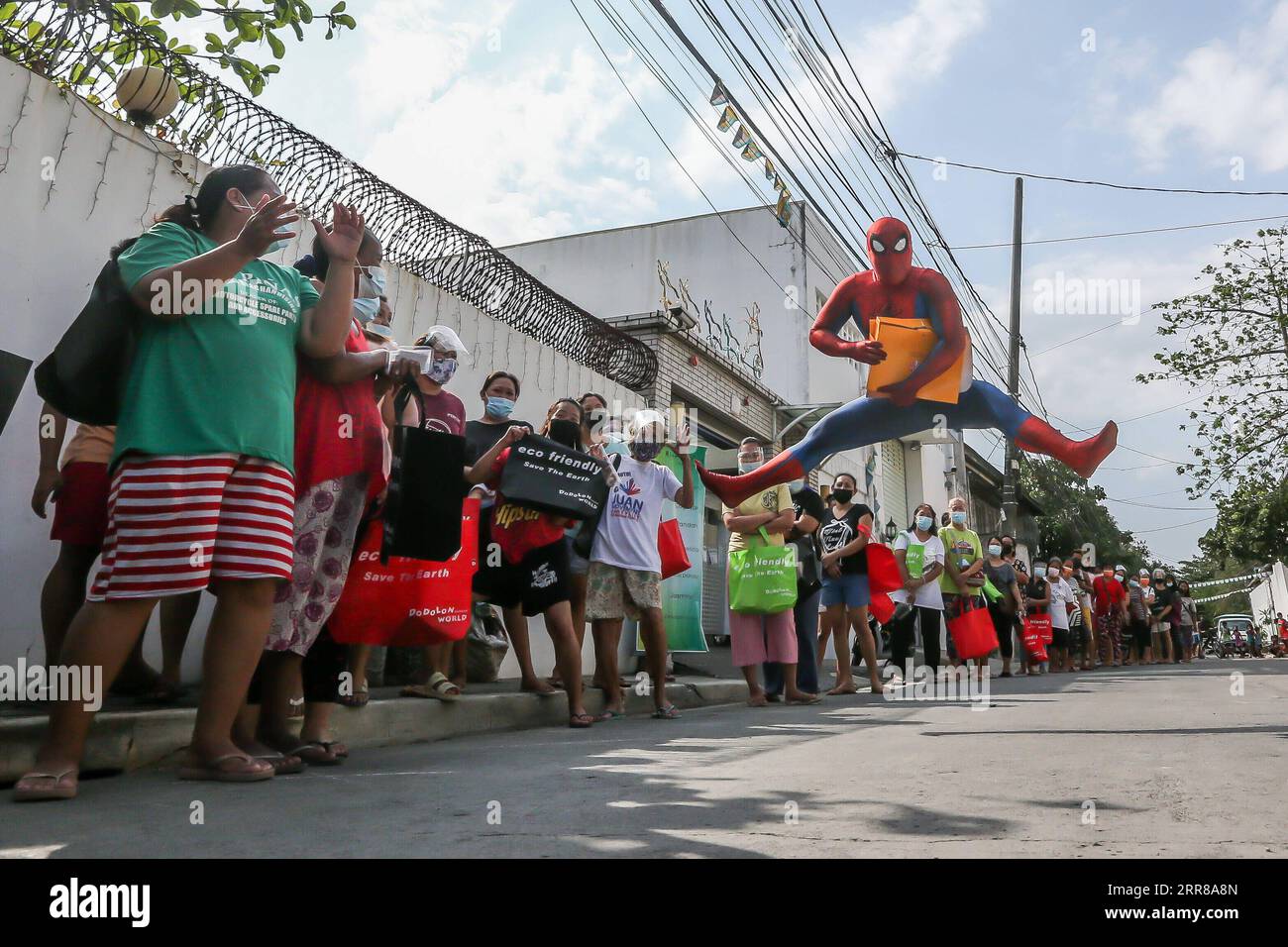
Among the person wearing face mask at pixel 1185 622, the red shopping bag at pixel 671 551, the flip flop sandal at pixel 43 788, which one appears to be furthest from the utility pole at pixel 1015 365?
the flip flop sandal at pixel 43 788

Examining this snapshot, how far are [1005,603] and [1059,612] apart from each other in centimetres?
309

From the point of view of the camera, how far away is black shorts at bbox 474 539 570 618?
17.7 ft

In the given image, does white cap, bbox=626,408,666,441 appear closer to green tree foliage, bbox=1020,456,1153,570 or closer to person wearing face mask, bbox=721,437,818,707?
person wearing face mask, bbox=721,437,818,707

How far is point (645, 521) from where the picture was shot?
6301 mm

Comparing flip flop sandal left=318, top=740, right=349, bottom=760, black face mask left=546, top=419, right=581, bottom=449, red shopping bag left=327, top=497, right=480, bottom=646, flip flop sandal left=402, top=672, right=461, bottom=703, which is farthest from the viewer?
black face mask left=546, top=419, right=581, bottom=449

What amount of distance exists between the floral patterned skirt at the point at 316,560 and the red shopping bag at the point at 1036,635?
39.5ft

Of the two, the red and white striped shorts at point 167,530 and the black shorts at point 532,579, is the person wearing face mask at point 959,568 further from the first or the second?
the red and white striped shorts at point 167,530

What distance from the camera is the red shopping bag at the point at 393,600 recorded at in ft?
13.2

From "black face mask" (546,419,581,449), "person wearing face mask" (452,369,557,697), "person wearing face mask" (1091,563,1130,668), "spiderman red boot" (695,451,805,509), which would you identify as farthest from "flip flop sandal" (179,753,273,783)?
"person wearing face mask" (1091,563,1130,668)

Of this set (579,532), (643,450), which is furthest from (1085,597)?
(579,532)

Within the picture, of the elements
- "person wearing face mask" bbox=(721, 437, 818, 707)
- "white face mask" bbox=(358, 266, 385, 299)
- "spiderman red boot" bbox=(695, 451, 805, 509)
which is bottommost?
"person wearing face mask" bbox=(721, 437, 818, 707)

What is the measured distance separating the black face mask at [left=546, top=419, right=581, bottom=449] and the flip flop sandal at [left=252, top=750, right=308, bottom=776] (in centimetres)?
274

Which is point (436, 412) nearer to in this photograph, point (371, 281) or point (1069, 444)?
point (371, 281)

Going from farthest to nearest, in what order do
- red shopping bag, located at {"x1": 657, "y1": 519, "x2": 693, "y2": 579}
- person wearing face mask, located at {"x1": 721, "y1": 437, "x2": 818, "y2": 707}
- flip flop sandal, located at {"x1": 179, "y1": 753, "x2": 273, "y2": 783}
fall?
person wearing face mask, located at {"x1": 721, "y1": 437, "x2": 818, "y2": 707} → red shopping bag, located at {"x1": 657, "y1": 519, "x2": 693, "y2": 579} → flip flop sandal, located at {"x1": 179, "y1": 753, "x2": 273, "y2": 783}
